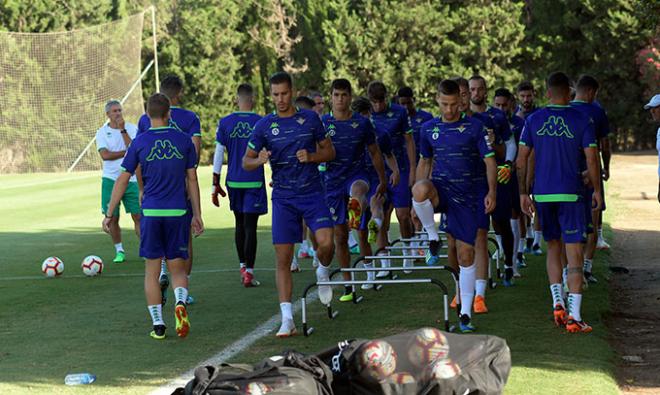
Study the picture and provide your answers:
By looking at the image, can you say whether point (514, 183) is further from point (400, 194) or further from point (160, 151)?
point (160, 151)

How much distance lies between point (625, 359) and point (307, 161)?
3.05m

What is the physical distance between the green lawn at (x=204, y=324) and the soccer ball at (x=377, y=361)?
1.06 meters

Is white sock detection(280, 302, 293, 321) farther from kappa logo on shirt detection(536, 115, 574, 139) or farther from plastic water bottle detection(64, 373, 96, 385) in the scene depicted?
kappa logo on shirt detection(536, 115, 574, 139)

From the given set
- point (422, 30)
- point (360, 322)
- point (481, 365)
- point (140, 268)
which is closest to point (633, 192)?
point (140, 268)

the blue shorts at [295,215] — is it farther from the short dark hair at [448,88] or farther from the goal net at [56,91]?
the goal net at [56,91]

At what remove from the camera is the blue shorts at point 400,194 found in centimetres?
1334

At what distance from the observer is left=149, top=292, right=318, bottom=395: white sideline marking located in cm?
737

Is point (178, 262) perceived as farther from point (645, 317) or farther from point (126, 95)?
point (126, 95)

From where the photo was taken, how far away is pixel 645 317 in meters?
10.4

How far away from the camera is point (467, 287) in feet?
31.0

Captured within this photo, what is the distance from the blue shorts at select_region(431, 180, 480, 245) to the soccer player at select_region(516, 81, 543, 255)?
3019 millimetres

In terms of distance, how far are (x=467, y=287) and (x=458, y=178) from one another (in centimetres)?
96

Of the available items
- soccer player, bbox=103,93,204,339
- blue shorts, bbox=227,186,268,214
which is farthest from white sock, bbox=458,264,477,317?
blue shorts, bbox=227,186,268,214

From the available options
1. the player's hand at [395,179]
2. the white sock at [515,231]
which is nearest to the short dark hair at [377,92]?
the player's hand at [395,179]
